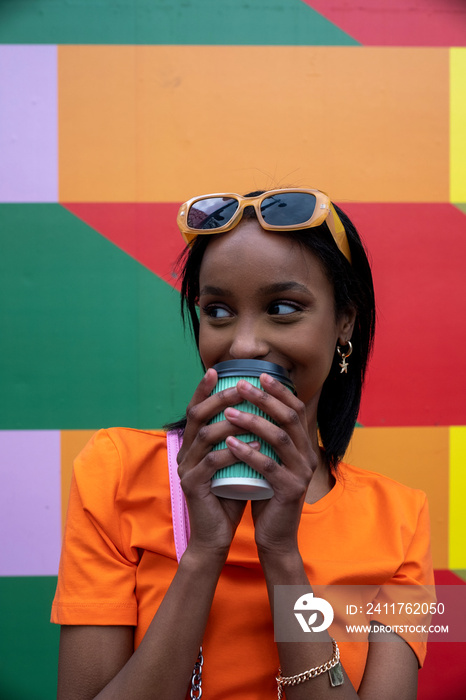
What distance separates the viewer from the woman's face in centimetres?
115

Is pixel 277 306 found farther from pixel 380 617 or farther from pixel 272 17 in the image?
pixel 272 17

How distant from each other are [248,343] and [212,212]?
1.02 feet


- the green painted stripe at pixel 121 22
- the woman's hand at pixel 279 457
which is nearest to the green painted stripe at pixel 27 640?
the woman's hand at pixel 279 457

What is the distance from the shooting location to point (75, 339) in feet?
6.36

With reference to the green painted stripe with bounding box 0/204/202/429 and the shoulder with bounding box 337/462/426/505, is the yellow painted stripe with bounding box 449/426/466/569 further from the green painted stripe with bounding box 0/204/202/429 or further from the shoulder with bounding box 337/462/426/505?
the green painted stripe with bounding box 0/204/202/429

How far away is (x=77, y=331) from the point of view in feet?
6.36

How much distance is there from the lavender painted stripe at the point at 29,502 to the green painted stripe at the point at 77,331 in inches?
2.7

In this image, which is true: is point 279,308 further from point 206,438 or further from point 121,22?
point 121,22

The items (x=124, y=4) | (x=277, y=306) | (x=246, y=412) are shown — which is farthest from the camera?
(x=124, y=4)

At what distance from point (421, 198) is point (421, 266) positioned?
0.22m

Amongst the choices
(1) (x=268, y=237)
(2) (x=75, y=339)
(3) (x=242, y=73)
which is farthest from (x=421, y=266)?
(2) (x=75, y=339)

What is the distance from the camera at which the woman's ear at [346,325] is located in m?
1.36

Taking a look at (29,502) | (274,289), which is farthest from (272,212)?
(29,502)

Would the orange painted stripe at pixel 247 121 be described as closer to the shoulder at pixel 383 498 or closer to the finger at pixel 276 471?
the shoulder at pixel 383 498
